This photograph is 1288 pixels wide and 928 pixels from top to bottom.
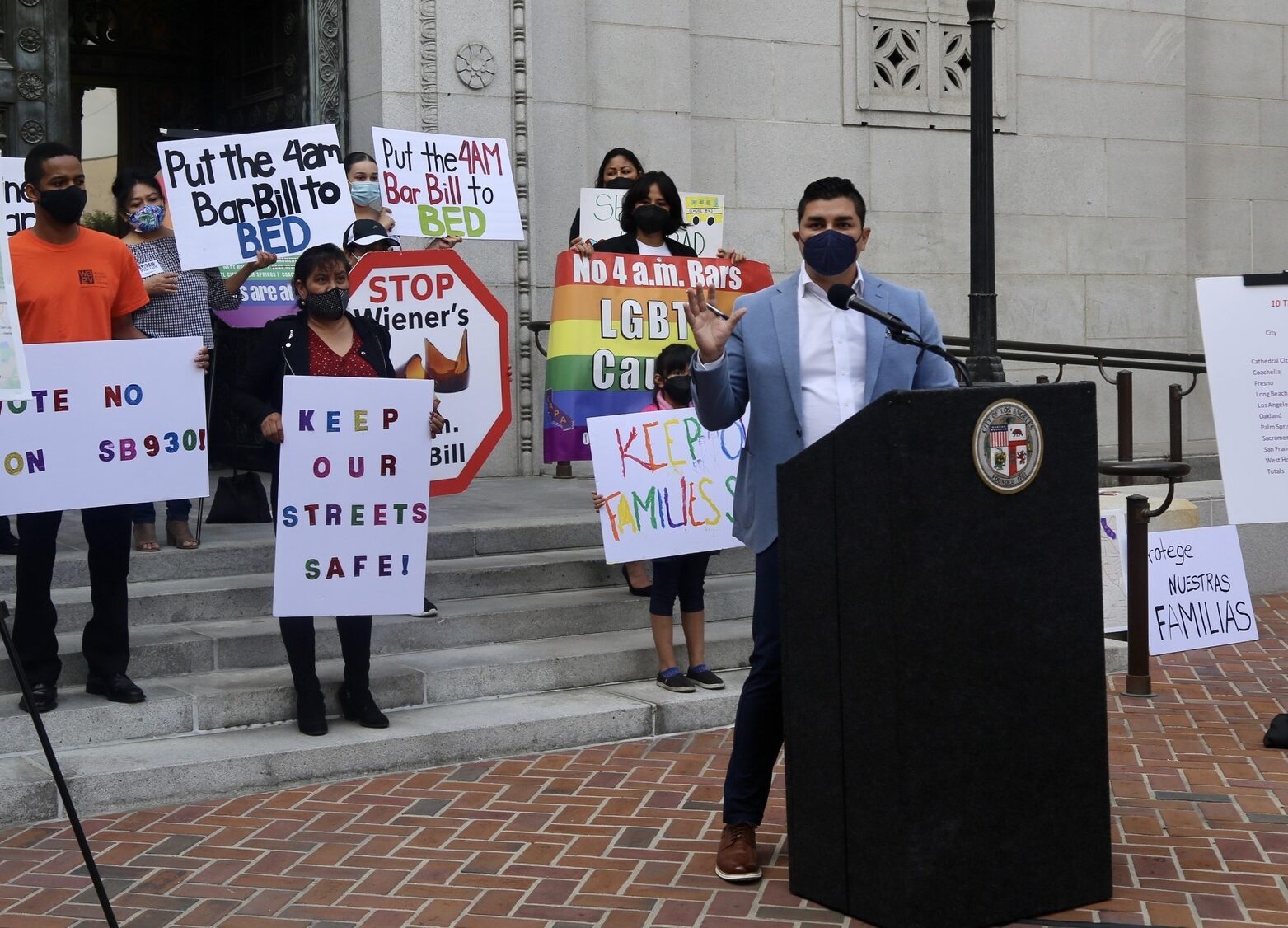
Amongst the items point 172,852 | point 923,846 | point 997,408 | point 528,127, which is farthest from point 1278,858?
point 528,127

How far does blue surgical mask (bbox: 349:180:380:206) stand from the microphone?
476cm

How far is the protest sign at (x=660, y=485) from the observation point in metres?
7.04

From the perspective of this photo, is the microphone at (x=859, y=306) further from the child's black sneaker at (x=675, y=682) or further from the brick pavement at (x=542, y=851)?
the child's black sneaker at (x=675, y=682)

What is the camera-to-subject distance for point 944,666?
4.31 m

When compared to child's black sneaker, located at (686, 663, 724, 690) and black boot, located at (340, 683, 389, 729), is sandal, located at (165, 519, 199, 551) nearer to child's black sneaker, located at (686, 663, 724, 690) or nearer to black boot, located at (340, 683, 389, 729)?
black boot, located at (340, 683, 389, 729)

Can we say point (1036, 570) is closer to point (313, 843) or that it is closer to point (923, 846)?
point (923, 846)

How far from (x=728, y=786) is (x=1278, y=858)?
1.74m

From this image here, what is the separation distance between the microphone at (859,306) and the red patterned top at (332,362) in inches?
106

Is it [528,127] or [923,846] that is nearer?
[923,846]

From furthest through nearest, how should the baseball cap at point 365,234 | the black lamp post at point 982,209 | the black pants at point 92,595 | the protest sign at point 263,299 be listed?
the black lamp post at point 982,209 → the protest sign at point 263,299 → the baseball cap at point 365,234 → the black pants at point 92,595

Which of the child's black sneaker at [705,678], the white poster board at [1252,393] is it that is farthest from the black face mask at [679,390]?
the white poster board at [1252,393]

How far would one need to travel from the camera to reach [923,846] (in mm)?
4266

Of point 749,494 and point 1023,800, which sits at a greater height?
point 749,494

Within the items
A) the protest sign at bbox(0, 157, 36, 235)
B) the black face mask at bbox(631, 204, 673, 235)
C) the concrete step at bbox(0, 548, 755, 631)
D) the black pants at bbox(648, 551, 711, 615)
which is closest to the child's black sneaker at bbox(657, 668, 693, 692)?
the black pants at bbox(648, 551, 711, 615)
